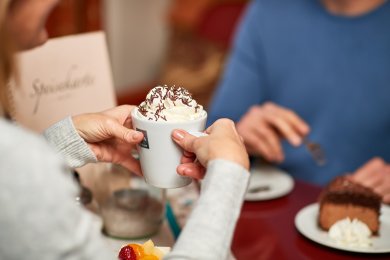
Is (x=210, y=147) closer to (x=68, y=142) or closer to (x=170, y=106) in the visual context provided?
(x=170, y=106)

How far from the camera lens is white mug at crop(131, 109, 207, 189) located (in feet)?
2.88

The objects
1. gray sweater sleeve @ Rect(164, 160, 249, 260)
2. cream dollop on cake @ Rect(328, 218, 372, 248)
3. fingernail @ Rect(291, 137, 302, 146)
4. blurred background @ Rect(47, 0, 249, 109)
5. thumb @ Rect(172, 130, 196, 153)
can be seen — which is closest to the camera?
gray sweater sleeve @ Rect(164, 160, 249, 260)

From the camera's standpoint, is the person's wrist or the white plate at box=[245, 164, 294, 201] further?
the white plate at box=[245, 164, 294, 201]

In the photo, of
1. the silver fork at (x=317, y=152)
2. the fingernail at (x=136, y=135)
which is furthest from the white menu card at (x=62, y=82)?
the silver fork at (x=317, y=152)

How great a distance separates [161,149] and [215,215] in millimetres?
161

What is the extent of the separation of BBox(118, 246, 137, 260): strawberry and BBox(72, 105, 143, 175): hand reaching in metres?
0.16

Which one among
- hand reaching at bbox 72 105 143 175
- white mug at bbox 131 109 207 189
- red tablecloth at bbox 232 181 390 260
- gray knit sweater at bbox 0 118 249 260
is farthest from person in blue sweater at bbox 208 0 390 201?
gray knit sweater at bbox 0 118 249 260

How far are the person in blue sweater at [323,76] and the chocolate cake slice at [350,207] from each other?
0.48m

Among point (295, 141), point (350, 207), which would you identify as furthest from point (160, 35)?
point (350, 207)

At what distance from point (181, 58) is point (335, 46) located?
6.48ft

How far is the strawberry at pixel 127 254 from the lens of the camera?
0.90 meters

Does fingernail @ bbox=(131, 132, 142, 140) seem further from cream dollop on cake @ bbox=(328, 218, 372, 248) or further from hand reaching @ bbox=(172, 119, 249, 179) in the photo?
cream dollop on cake @ bbox=(328, 218, 372, 248)

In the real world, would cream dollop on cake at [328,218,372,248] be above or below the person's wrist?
below

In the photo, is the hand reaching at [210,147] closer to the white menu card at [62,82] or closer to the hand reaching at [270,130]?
the white menu card at [62,82]
